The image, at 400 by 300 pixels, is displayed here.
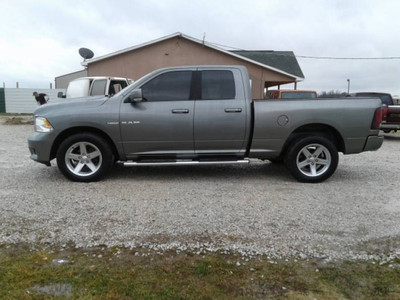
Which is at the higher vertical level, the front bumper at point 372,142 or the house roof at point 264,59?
the house roof at point 264,59

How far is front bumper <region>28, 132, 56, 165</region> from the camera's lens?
554cm

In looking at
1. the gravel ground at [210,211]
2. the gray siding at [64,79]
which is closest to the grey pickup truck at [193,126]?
the gravel ground at [210,211]

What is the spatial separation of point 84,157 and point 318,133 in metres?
3.94

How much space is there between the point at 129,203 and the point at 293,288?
8.52 feet

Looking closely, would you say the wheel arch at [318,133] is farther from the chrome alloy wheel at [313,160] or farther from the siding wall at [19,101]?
the siding wall at [19,101]

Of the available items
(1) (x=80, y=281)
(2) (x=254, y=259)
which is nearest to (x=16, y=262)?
(1) (x=80, y=281)

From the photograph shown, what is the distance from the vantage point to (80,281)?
2729mm

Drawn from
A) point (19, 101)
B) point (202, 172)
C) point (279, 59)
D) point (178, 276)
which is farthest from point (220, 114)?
point (19, 101)

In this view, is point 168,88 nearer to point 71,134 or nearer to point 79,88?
→ point 71,134

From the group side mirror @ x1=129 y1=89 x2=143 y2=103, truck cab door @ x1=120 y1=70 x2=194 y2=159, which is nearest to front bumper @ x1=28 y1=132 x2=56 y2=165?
truck cab door @ x1=120 y1=70 x2=194 y2=159

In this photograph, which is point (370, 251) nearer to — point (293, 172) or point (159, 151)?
point (293, 172)

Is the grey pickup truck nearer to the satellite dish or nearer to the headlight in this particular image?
the headlight

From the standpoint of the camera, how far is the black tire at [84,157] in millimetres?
5562

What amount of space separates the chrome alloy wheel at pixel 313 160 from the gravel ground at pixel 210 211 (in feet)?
0.90
